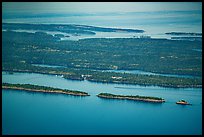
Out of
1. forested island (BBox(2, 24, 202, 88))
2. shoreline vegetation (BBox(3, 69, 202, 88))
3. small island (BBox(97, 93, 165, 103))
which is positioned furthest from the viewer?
forested island (BBox(2, 24, 202, 88))

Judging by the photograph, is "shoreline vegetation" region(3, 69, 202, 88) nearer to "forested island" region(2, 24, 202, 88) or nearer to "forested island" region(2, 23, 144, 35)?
"forested island" region(2, 24, 202, 88)

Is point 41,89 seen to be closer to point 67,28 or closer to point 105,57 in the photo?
point 105,57

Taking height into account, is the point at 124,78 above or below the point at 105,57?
below

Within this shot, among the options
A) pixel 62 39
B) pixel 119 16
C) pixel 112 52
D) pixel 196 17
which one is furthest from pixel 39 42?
pixel 119 16

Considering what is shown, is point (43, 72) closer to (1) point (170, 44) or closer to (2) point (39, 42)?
(2) point (39, 42)

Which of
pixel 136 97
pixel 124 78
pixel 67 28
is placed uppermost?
pixel 67 28

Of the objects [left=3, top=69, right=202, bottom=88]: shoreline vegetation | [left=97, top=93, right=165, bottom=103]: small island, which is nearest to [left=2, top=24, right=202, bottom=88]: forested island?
[left=3, top=69, right=202, bottom=88]: shoreline vegetation

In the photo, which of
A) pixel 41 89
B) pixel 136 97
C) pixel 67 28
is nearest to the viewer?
pixel 136 97

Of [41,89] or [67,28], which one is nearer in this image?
[41,89]

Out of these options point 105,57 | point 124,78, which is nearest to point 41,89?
point 124,78
